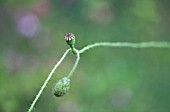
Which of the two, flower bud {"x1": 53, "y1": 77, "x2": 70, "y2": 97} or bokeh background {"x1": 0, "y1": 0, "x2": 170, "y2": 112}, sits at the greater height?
bokeh background {"x1": 0, "y1": 0, "x2": 170, "y2": 112}

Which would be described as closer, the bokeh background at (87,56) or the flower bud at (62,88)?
the flower bud at (62,88)

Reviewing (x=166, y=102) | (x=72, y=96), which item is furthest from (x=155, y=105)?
(x=72, y=96)

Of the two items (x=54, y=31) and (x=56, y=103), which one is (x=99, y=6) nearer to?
(x=54, y=31)

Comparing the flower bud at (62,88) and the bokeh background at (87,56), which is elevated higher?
the bokeh background at (87,56)

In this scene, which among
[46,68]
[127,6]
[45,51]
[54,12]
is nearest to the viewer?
[46,68]

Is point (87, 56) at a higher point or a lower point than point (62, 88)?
higher

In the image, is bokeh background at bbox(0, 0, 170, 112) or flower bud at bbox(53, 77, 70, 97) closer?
flower bud at bbox(53, 77, 70, 97)

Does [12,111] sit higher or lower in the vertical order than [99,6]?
lower

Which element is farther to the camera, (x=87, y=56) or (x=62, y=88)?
(x=87, y=56)
